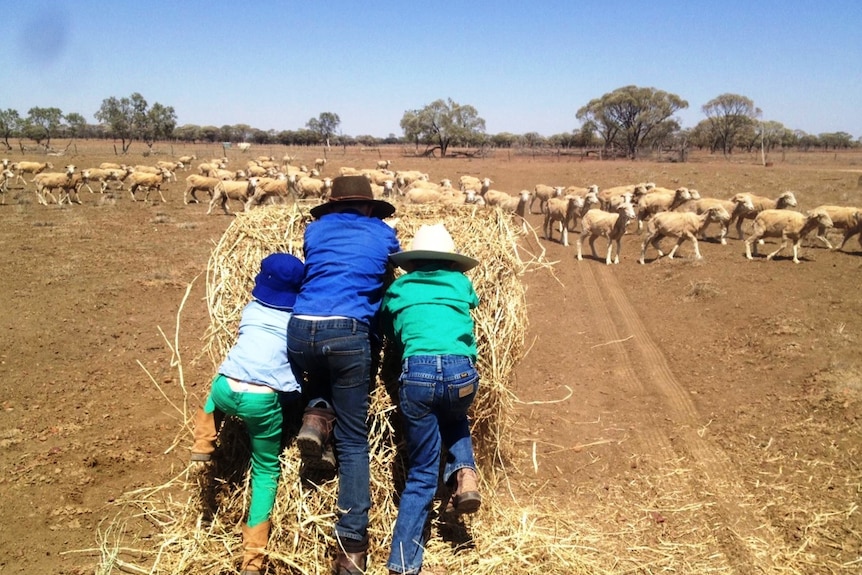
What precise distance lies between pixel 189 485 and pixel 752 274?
12803 mm

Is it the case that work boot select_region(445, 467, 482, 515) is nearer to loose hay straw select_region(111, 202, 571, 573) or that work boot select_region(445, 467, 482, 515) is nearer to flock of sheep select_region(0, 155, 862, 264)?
loose hay straw select_region(111, 202, 571, 573)

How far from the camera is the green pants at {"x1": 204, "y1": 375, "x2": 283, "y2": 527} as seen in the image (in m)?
3.56

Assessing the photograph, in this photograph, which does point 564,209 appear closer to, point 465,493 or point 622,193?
point 622,193

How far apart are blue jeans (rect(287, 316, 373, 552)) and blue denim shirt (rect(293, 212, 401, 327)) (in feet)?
0.40

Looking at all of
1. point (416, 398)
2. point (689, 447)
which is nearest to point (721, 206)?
point (689, 447)

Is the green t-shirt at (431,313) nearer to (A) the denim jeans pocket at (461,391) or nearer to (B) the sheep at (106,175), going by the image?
(A) the denim jeans pocket at (461,391)

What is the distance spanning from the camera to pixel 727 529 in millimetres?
4543

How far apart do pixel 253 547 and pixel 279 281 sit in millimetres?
1889

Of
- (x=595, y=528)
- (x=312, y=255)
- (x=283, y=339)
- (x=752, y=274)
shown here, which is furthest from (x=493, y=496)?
(x=752, y=274)

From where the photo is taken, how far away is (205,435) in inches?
146

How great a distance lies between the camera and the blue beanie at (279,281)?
3846mm

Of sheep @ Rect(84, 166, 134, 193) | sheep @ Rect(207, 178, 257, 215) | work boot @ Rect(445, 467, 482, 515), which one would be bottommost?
work boot @ Rect(445, 467, 482, 515)

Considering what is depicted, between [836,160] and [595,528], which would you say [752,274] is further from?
[836,160]

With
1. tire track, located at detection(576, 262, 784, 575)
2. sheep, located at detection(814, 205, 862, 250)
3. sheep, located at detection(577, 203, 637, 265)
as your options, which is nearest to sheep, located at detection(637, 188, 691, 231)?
sheep, located at detection(577, 203, 637, 265)
